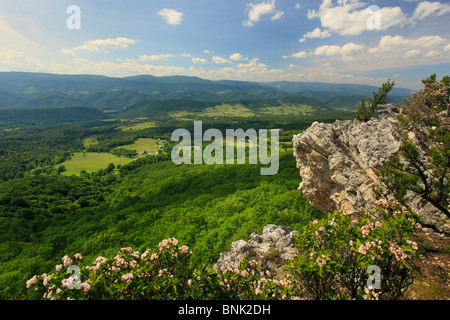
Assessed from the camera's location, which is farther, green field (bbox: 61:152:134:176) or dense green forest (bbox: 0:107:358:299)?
green field (bbox: 61:152:134:176)

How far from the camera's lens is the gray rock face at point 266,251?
1644cm

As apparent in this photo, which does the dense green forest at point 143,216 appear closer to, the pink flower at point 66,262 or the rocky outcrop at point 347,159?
the rocky outcrop at point 347,159

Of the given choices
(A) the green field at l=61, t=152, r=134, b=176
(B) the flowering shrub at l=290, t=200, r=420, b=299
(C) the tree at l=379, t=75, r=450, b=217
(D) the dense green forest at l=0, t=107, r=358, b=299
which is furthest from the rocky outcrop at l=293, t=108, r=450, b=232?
(A) the green field at l=61, t=152, r=134, b=176

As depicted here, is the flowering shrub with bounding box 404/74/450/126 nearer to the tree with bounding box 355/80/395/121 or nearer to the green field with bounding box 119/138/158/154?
the tree with bounding box 355/80/395/121

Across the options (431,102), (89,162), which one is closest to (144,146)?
(89,162)

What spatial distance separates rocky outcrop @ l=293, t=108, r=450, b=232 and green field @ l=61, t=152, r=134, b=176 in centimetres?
13340

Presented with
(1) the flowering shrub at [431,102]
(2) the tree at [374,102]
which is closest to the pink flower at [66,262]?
(1) the flowering shrub at [431,102]

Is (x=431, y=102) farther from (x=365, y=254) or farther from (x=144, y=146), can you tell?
(x=144, y=146)

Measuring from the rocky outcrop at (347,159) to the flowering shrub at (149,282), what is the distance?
12.5 m

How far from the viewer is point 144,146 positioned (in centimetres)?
17350

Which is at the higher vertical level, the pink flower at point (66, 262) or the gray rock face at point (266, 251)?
the pink flower at point (66, 262)

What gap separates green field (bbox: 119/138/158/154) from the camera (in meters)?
162
